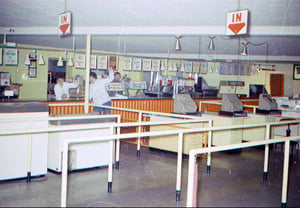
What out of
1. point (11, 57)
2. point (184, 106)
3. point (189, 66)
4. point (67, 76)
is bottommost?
point (184, 106)

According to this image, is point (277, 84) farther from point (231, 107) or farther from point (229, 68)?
point (231, 107)

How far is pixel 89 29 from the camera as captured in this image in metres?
7.90

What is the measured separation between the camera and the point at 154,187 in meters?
4.71

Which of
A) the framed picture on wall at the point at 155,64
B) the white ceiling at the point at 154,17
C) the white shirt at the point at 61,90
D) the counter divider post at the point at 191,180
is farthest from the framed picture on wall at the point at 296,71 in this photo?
the counter divider post at the point at 191,180

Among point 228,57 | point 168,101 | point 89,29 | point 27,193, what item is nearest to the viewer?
point 27,193

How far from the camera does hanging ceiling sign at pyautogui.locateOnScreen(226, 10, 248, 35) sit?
554 cm

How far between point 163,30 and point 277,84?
11.2 m

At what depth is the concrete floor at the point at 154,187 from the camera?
4.11 m

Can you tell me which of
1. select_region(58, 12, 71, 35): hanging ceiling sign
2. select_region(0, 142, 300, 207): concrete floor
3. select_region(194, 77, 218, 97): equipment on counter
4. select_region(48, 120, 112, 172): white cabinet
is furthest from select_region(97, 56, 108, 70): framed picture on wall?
select_region(48, 120, 112, 172): white cabinet

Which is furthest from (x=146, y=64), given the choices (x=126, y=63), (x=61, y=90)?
(x=61, y=90)

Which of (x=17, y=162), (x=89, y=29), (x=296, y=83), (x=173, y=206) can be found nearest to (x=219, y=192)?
(x=173, y=206)

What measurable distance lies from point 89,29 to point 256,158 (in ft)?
14.8

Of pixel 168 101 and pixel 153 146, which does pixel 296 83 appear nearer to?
pixel 168 101

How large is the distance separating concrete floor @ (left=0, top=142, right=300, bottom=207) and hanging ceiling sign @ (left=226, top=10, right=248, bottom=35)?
2.30 meters
